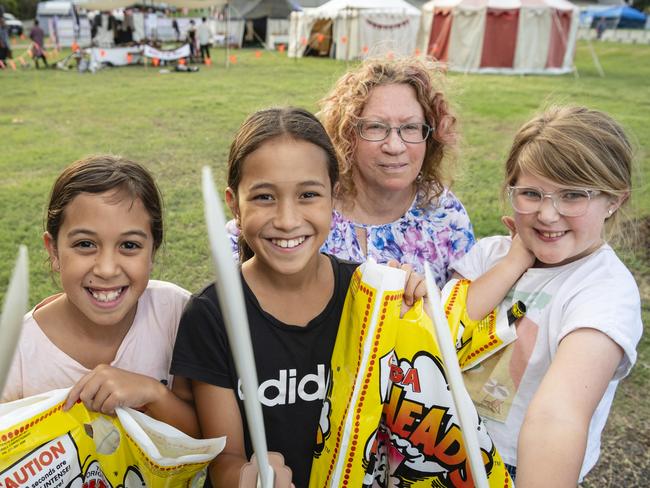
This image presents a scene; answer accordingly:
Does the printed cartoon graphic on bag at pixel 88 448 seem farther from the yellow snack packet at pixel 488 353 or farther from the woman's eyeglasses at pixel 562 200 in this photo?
the woman's eyeglasses at pixel 562 200

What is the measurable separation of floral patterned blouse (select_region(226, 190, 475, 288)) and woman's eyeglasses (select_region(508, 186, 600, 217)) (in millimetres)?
603

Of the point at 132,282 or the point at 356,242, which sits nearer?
the point at 132,282

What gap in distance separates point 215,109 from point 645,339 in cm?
984

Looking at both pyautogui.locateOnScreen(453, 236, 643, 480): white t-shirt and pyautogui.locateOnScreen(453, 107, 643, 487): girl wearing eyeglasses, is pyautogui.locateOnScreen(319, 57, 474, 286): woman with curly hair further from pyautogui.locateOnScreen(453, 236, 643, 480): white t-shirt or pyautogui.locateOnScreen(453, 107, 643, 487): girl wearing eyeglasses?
pyautogui.locateOnScreen(453, 236, 643, 480): white t-shirt

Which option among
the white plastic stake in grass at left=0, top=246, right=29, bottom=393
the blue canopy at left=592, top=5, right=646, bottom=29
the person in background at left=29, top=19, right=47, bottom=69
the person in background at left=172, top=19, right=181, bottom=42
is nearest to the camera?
the white plastic stake in grass at left=0, top=246, right=29, bottom=393

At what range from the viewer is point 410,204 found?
8.09 ft

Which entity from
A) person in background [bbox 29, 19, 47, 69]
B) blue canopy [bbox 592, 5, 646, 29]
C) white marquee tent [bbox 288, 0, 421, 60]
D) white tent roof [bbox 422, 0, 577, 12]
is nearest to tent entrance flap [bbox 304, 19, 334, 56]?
white marquee tent [bbox 288, 0, 421, 60]

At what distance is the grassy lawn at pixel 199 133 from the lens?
11.5 ft

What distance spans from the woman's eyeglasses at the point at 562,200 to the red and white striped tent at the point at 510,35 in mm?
18691

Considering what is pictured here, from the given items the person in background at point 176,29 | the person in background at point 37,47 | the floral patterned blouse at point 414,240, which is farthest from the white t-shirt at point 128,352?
the person in background at point 176,29

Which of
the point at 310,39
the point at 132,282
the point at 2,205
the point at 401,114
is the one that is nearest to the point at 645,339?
the point at 401,114

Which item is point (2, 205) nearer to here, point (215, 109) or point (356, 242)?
point (356, 242)

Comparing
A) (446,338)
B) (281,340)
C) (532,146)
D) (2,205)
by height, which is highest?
(532,146)

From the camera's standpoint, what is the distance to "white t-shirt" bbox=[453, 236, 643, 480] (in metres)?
1.51
